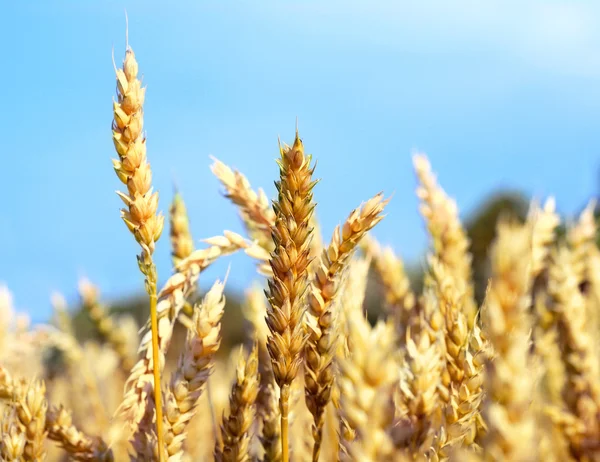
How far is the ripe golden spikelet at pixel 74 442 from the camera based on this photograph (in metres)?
1.51

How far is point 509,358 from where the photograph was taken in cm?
71

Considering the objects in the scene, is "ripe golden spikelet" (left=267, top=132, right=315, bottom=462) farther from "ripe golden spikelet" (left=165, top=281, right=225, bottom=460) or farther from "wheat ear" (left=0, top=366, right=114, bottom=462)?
"wheat ear" (left=0, top=366, right=114, bottom=462)

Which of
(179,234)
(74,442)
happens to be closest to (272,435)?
(74,442)

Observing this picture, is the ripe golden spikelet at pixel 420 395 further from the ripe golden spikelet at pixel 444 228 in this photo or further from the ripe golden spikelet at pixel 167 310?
the ripe golden spikelet at pixel 444 228

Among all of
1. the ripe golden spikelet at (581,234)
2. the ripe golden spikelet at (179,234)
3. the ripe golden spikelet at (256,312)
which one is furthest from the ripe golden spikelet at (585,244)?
the ripe golden spikelet at (179,234)

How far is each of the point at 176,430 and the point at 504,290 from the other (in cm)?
75

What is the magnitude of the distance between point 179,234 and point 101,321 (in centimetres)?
118

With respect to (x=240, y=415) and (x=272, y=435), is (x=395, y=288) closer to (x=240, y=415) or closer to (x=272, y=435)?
(x=272, y=435)

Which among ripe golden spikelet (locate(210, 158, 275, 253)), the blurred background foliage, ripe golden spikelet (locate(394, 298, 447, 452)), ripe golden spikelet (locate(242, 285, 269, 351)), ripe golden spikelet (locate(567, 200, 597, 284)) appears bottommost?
ripe golden spikelet (locate(394, 298, 447, 452))

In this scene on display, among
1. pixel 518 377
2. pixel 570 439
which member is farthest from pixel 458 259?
pixel 518 377

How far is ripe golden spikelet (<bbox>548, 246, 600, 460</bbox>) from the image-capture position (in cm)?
179

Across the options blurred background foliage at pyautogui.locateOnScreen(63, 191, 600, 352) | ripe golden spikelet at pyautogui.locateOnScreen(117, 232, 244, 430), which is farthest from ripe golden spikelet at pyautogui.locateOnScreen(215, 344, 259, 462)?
blurred background foliage at pyautogui.locateOnScreen(63, 191, 600, 352)

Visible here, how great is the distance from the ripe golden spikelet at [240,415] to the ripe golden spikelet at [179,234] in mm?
437

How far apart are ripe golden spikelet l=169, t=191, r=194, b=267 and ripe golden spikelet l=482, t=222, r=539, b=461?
1.08m
